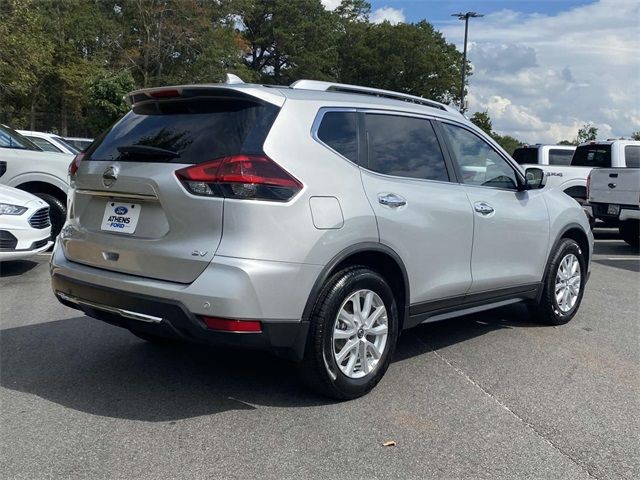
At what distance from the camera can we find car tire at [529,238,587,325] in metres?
5.64

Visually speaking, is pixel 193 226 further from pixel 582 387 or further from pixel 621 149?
pixel 621 149

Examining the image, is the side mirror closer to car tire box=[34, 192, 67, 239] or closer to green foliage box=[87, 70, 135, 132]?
car tire box=[34, 192, 67, 239]

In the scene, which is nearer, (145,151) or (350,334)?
(145,151)

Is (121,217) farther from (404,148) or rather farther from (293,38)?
(293,38)

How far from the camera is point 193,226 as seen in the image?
3396mm

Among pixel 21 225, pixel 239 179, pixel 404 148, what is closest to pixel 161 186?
pixel 239 179

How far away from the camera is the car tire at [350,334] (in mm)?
3625

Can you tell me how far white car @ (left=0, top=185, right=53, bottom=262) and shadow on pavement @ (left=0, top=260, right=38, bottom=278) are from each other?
521 millimetres

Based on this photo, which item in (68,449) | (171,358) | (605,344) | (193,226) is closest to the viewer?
(68,449)

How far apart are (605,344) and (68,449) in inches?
166

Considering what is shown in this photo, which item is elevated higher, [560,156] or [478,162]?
[560,156]

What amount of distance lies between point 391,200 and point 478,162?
1.32 meters

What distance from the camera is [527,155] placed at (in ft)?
51.8

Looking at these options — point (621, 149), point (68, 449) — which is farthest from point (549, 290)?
point (621, 149)
